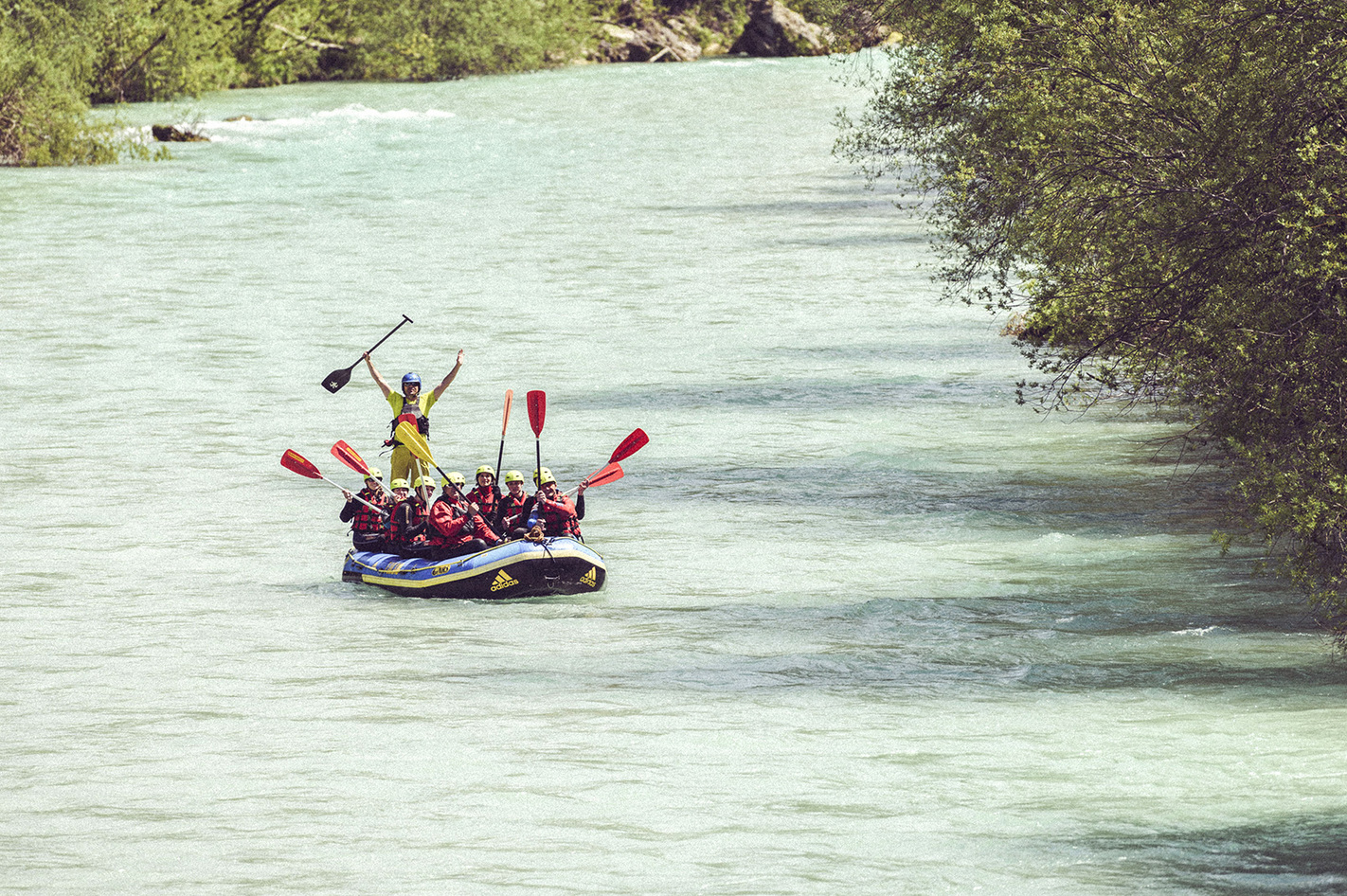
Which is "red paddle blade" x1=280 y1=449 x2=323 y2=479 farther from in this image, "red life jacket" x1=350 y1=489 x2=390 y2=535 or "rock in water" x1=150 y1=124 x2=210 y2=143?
"rock in water" x1=150 y1=124 x2=210 y2=143

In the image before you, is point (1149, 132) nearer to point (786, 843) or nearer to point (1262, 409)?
point (1262, 409)

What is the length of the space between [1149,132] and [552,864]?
9.24 metres

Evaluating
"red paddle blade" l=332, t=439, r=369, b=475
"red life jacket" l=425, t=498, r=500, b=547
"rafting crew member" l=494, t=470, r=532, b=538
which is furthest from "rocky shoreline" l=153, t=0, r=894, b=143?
"red life jacket" l=425, t=498, r=500, b=547

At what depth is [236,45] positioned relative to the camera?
85438mm

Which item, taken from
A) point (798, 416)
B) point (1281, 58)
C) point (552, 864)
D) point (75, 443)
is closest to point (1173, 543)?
point (1281, 58)

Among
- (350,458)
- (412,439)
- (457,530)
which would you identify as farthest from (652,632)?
(350,458)

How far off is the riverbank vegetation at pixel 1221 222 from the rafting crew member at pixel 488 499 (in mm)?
5787

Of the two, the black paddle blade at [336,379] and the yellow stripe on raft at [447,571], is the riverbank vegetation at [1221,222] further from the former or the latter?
the black paddle blade at [336,379]

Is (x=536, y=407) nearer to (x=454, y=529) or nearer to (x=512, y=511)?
(x=512, y=511)

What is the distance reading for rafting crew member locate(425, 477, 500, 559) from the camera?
19.3 meters

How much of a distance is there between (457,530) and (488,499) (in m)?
0.61

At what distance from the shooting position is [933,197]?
54.3 meters

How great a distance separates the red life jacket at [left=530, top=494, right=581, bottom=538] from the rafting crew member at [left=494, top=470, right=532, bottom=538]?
0.40ft

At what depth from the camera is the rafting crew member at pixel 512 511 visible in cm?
1959
